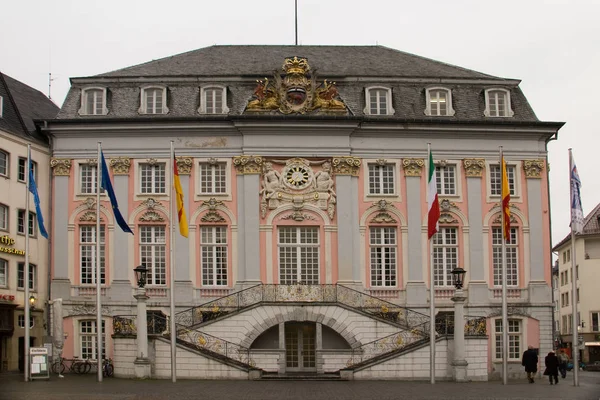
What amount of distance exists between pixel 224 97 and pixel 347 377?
50.8ft

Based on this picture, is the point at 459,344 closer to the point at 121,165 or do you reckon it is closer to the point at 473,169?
the point at 473,169

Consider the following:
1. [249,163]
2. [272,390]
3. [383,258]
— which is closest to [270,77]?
[249,163]

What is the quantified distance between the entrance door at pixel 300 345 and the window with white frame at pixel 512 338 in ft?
29.1

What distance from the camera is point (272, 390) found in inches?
1491

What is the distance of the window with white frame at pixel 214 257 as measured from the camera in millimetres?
51312

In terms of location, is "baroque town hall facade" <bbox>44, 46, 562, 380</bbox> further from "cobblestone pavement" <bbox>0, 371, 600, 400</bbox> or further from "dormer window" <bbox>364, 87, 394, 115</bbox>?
"cobblestone pavement" <bbox>0, 371, 600, 400</bbox>

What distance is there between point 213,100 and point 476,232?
46.0 ft

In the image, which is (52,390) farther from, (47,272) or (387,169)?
(387,169)

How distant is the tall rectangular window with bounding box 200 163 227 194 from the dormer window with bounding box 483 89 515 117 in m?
13.0

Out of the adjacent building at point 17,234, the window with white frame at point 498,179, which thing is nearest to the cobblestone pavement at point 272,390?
the adjacent building at point 17,234

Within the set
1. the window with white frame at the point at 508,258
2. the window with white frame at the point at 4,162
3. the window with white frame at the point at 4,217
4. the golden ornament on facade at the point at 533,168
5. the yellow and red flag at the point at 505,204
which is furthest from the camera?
the golden ornament on facade at the point at 533,168

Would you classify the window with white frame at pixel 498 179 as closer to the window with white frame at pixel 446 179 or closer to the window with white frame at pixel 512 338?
the window with white frame at pixel 446 179

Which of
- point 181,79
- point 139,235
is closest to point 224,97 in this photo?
point 181,79

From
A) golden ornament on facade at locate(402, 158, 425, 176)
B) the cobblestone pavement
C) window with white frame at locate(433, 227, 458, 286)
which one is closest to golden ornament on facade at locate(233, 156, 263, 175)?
golden ornament on facade at locate(402, 158, 425, 176)
